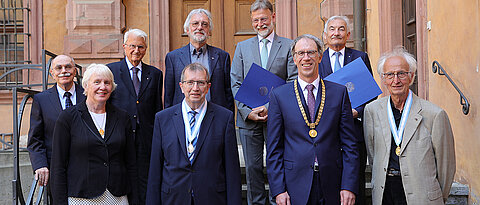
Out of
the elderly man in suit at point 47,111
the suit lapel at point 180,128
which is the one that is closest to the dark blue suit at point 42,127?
the elderly man in suit at point 47,111

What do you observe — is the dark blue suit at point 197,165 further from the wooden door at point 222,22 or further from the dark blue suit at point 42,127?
→ the wooden door at point 222,22

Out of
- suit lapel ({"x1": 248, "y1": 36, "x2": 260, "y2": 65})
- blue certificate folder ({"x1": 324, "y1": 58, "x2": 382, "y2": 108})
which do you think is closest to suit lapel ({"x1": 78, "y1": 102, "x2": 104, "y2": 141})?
suit lapel ({"x1": 248, "y1": 36, "x2": 260, "y2": 65})

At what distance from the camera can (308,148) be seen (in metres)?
3.12

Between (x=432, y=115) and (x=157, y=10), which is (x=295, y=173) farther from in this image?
(x=157, y=10)

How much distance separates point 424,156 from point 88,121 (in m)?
2.17

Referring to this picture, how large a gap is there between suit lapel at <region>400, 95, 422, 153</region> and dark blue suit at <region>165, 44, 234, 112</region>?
59.7 inches

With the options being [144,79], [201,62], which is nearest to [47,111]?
[144,79]

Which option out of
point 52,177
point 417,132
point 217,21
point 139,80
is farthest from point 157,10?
point 417,132

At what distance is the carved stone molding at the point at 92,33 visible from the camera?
279 inches

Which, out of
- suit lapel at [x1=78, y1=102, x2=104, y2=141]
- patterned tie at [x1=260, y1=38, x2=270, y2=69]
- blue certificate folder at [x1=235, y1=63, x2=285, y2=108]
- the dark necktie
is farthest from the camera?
the dark necktie

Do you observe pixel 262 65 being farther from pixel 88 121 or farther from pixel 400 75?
pixel 88 121

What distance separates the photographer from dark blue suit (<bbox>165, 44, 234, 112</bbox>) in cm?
420

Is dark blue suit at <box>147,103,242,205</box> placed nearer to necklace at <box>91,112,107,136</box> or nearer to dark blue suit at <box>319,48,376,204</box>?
necklace at <box>91,112,107,136</box>

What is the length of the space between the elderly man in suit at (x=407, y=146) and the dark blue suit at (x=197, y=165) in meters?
0.93
